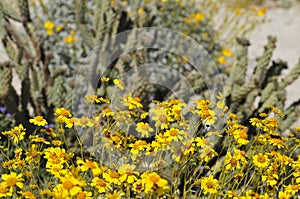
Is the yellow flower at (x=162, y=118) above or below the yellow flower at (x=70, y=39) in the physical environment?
below

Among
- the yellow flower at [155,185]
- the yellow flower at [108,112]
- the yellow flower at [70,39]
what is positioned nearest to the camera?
the yellow flower at [155,185]

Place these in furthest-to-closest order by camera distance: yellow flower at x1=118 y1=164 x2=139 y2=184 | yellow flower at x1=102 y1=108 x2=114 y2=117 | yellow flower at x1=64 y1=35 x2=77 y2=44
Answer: yellow flower at x1=64 y1=35 x2=77 y2=44, yellow flower at x1=102 y1=108 x2=114 y2=117, yellow flower at x1=118 y1=164 x2=139 y2=184

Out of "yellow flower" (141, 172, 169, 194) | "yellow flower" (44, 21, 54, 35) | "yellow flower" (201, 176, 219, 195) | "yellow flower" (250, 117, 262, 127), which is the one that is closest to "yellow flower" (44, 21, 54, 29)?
"yellow flower" (44, 21, 54, 35)

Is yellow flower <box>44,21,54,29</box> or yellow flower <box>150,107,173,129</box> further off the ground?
yellow flower <box>44,21,54,29</box>

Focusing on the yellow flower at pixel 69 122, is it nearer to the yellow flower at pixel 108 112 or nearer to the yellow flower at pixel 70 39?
the yellow flower at pixel 108 112

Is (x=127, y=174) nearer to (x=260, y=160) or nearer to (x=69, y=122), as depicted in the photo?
(x=69, y=122)

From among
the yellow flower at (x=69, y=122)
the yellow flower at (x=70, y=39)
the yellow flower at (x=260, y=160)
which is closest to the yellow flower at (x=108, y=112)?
the yellow flower at (x=69, y=122)

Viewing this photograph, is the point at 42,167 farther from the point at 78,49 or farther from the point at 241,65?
the point at 78,49

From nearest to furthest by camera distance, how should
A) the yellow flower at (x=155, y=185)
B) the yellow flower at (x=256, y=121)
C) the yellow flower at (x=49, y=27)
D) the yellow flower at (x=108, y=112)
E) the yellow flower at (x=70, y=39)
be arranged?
the yellow flower at (x=155, y=185) → the yellow flower at (x=108, y=112) → the yellow flower at (x=256, y=121) → the yellow flower at (x=70, y=39) → the yellow flower at (x=49, y=27)

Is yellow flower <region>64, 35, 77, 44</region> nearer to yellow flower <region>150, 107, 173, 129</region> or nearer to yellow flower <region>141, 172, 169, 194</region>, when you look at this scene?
yellow flower <region>150, 107, 173, 129</region>

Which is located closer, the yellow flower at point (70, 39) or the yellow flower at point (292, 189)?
the yellow flower at point (292, 189)

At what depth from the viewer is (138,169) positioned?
2.40 meters

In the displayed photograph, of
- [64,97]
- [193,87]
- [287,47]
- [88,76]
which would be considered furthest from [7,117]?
[287,47]

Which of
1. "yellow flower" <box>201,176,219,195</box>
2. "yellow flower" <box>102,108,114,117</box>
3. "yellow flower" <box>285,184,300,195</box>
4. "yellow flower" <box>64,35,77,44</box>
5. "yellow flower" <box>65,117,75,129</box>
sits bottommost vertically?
"yellow flower" <box>201,176,219,195</box>
